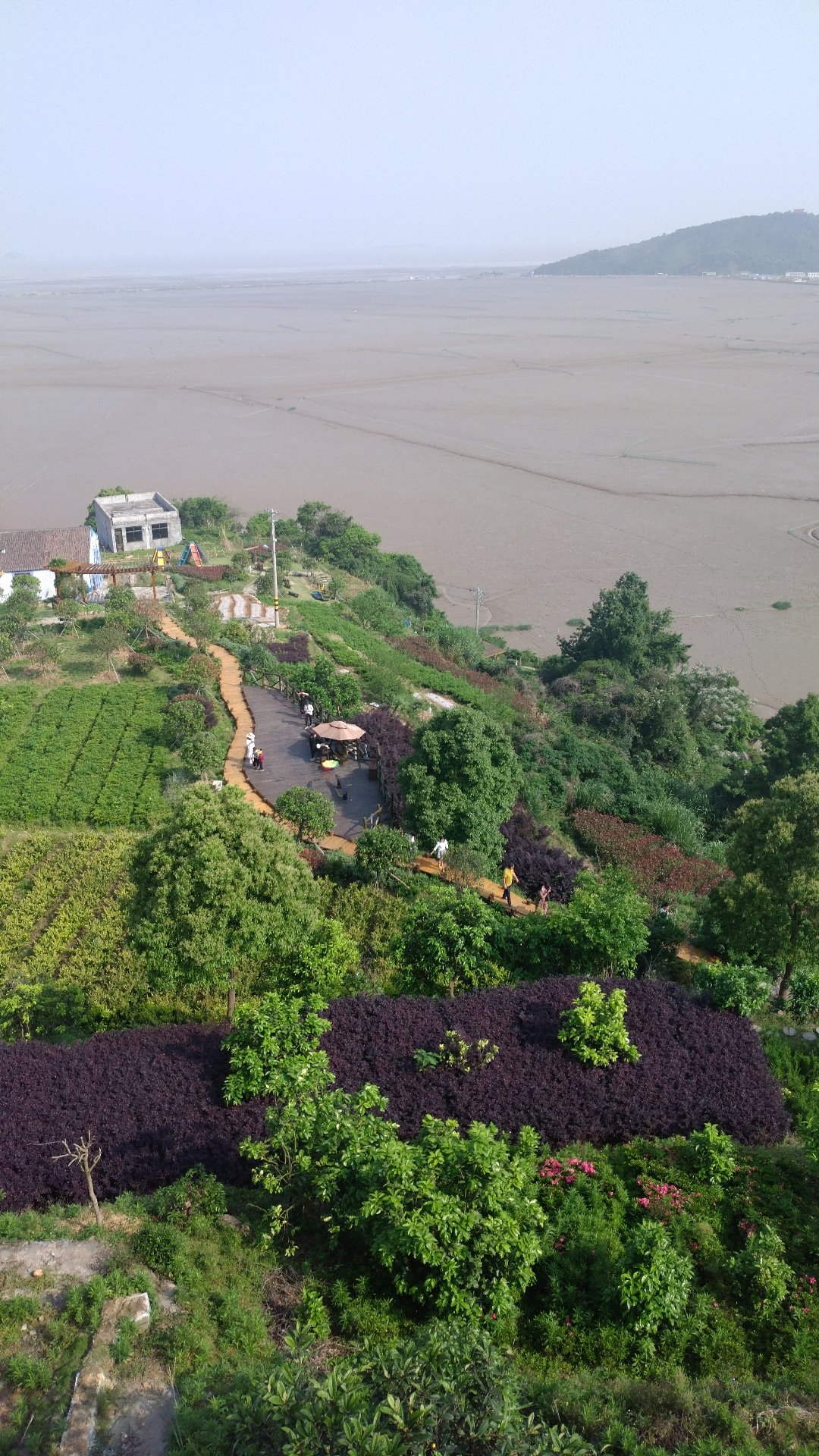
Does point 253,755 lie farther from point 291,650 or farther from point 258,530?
point 258,530

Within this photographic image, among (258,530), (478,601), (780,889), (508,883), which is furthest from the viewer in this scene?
(258,530)

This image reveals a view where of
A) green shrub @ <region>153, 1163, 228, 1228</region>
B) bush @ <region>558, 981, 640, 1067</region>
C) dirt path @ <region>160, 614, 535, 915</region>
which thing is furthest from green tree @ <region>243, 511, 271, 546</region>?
green shrub @ <region>153, 1163, 228, 1228</region>

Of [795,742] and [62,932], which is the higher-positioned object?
[62,932]

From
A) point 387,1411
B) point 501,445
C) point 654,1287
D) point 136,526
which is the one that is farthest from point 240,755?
point 501,445

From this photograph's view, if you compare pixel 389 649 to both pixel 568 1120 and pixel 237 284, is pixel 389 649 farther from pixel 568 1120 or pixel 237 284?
pixel 237 284

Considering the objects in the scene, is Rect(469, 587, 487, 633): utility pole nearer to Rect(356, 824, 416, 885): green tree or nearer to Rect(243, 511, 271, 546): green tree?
Rect(243, 511, 271, 546): green tree

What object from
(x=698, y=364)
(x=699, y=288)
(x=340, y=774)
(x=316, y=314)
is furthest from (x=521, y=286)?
(x=340, y=774)
